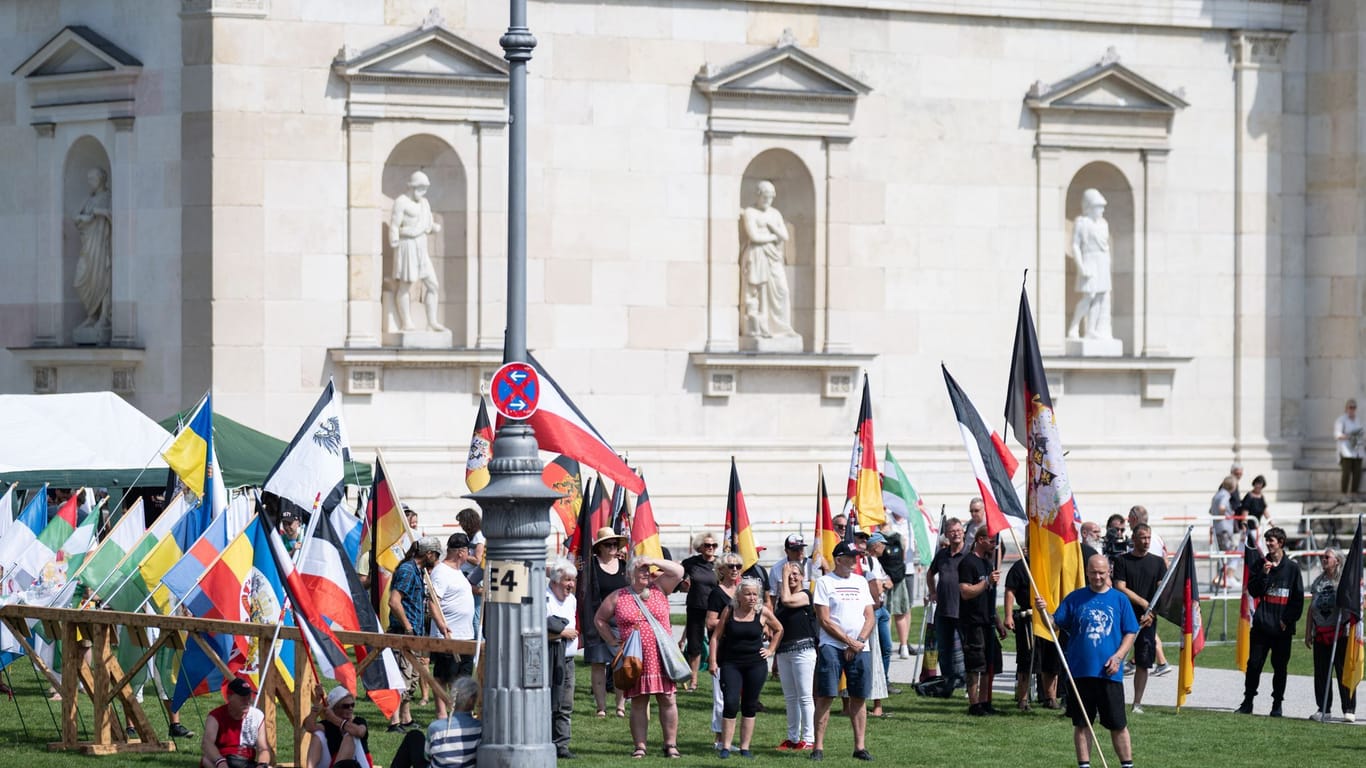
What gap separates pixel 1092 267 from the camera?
3756 centimetres

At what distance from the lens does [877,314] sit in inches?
1435

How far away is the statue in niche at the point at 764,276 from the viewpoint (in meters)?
35.6

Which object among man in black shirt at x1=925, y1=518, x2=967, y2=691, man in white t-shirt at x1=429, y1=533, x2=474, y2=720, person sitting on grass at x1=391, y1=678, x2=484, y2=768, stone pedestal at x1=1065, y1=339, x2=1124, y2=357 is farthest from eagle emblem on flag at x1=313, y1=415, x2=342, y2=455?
stone pedestal at x1=1065, y1=339, x2=1124, y2=357

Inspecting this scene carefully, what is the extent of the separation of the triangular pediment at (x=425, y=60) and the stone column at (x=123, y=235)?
3.14 meters

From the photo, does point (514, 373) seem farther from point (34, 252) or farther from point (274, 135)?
point (34, 252)

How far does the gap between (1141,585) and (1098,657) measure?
4911mm

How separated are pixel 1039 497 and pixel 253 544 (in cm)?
602

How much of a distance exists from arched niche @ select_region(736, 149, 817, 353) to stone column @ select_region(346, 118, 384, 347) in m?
5.45

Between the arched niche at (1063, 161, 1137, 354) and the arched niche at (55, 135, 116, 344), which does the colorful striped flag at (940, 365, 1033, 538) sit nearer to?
the arched niche at (55, 135, 116, 344)

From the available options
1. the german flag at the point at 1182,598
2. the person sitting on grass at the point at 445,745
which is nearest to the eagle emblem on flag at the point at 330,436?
the person sitting on grass at the point at 445,745

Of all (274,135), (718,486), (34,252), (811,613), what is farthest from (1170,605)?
(34,252)

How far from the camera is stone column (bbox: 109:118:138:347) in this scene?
3394 centimetres

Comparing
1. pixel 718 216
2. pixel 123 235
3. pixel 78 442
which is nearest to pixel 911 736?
pixel 78 442

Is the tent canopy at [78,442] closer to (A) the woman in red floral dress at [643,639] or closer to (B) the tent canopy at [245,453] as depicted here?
(B) the tent canopy at [245,453]
